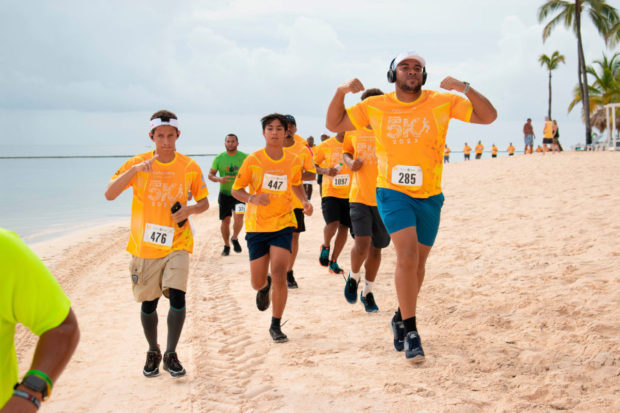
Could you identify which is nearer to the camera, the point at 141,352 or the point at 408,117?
the point at 408,117

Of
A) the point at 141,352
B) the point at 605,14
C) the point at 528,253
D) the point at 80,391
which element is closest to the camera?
the point at 80,391

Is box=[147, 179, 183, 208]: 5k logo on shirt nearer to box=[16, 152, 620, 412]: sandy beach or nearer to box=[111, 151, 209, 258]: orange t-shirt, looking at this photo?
box=[111, 151, 209, 258]: orange t-shirt

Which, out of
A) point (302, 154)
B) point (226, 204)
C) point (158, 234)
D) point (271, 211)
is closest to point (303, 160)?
point (302, 154)

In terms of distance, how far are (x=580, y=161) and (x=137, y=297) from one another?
19.8 m

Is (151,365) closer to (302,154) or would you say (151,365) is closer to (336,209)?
(302,154)

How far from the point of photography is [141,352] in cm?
543

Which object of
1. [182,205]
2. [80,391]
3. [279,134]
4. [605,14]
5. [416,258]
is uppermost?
[605,14]

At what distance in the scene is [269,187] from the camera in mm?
5617

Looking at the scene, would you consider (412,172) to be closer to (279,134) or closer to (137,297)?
(279,134)

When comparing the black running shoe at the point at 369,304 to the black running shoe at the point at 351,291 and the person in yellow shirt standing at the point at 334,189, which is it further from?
the person in yellow shirt standing at the point at 334,189

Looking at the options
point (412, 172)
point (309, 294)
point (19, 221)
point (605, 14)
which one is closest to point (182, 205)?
point (412, 172)

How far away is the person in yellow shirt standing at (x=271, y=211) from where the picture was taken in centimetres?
538

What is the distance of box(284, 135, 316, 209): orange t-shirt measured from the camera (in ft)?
21.3

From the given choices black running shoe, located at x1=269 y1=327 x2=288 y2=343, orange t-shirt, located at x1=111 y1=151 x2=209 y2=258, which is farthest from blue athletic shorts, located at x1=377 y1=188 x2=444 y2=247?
orange t-shirt, located at x1=111 y1=151 x2=209 y2=258
